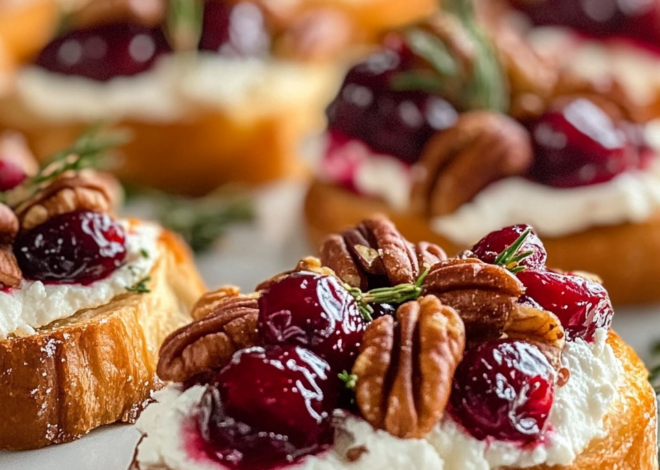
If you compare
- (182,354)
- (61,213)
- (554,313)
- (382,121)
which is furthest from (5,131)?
(554,313)

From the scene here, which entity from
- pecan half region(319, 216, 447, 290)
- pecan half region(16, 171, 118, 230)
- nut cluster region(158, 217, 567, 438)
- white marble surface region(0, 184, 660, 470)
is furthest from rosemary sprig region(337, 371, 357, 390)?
pecan half region(16, 171, 118, 230)

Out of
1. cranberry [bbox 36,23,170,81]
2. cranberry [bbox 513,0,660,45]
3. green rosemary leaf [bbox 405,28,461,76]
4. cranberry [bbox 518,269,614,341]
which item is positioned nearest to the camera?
cranberry [bbox 518,269,614,341]

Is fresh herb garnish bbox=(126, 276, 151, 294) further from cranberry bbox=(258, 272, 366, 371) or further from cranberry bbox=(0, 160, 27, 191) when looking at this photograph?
cranberry bbox=(258, 272, 366, 371)

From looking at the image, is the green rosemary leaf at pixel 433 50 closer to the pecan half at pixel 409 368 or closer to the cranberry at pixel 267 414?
the pecan half at pixel 409 368

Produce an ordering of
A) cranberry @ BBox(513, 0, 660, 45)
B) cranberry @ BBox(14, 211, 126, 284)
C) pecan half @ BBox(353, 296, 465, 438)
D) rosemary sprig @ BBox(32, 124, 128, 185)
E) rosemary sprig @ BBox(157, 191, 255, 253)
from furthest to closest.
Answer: cranberry @ BBox(513, 0, 660, 45) < rosemary sprig @ BBox(157, 191, 255, 253) < rosemary sprig @ BBox(32, 124, 128, 185) < cranberry @ BBox(14, 211, 126, 284) < pecan half @ BBox(353, 296, 465, 438)

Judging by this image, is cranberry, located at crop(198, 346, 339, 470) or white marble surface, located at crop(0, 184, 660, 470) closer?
cranberry, located at crop(198, 346, 339, 470)

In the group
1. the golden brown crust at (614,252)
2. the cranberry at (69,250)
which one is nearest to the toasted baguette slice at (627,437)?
the cranberry at (69,250)
